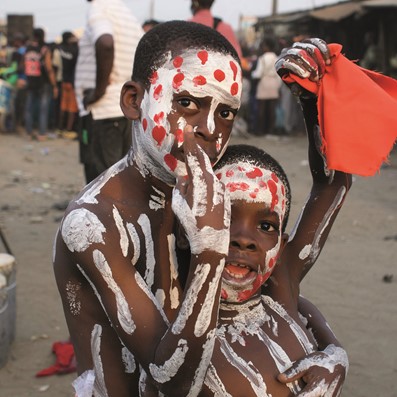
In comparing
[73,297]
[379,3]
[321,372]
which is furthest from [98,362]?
[379,3]

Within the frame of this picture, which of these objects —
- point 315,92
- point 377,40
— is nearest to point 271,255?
point 315,92

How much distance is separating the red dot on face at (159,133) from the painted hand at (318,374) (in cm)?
79

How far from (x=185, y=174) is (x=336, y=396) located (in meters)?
0.87

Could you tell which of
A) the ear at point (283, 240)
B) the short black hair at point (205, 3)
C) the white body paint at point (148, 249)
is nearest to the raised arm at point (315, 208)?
the ear at point (283, 240)

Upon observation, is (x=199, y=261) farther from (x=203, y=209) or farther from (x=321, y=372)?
(x=321, y=372)

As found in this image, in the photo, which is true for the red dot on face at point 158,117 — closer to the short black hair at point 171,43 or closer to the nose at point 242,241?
the short black hair at point 171,43

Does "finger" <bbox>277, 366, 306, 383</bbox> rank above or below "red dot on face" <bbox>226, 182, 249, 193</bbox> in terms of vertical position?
below

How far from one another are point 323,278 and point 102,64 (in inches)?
99.4

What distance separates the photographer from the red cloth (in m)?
2.23

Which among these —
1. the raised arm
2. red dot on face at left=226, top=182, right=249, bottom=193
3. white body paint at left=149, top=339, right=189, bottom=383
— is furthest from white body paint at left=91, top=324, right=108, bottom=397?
the raised arm

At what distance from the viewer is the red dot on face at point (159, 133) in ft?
6.68

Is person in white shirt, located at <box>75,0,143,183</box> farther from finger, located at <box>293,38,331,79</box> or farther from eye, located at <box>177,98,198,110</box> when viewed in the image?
eye, located at <box>177,98,198,110</box>

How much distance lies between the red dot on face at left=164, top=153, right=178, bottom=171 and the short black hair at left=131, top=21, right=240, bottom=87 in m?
0.24

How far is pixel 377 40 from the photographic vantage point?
643 inches
